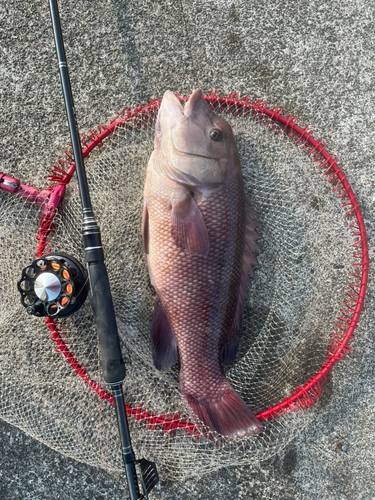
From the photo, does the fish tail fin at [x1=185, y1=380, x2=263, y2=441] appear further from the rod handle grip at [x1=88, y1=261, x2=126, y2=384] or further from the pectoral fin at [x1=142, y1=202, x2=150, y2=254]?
the pectoral fin at [x1=142, y1=202, x2=150, y2=254]

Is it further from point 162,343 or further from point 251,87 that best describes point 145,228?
point 251,87

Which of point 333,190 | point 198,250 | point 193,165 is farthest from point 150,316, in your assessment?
point 333,190

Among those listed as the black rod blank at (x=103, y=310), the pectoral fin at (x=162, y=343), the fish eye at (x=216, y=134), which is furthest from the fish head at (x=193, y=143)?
the pectoral fin at (x=162, y=343)

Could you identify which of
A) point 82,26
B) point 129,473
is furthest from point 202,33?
point 129,473

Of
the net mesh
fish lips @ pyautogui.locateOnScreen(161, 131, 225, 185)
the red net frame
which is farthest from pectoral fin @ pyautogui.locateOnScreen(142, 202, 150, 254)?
the red net frame

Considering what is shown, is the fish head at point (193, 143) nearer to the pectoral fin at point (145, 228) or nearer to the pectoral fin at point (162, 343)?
the pectoral fin at point (145, 228)

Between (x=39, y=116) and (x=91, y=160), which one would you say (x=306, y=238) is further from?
(x=39, y=116)
